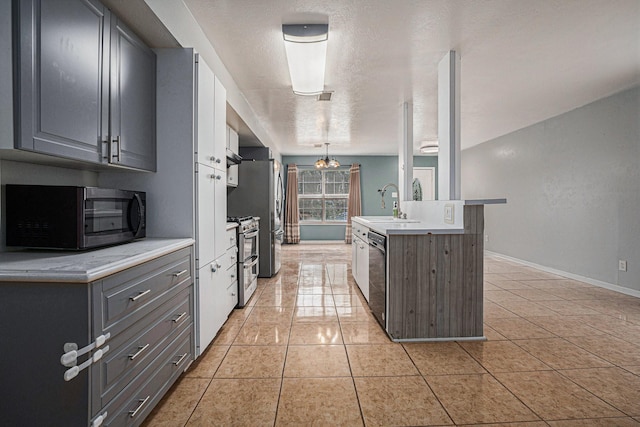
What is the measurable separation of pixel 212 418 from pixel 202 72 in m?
2.03

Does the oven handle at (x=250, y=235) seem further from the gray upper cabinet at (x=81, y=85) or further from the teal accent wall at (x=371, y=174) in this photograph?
the teal accent wall at (x=371, y=174)

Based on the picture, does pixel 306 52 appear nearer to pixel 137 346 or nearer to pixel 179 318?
pixel 179 318

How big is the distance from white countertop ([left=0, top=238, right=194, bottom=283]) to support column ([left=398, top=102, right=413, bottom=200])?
321cm

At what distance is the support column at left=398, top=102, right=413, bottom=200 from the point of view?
13.9 ft

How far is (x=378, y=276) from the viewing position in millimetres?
2865

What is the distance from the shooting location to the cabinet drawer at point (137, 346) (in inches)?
47.3

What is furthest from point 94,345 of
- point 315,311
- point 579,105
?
point 579,105

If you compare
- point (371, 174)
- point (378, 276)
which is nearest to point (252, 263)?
point (378, 276)

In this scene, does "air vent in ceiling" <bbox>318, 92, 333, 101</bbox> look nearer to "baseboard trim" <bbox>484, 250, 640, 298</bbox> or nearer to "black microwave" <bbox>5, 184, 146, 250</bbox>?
"black microwave" <bbox>5, 184, 146, 250</bbox>

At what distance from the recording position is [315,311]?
3.29 meters

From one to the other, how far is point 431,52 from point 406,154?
1.51 metres

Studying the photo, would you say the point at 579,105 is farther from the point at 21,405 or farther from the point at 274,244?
the point at 21,405

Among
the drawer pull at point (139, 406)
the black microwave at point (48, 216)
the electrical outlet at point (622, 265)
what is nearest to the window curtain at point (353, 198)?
the electrical outlet at point (622, 265)

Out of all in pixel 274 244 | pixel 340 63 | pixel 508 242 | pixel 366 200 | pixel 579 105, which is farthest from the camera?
pixel 366 200
